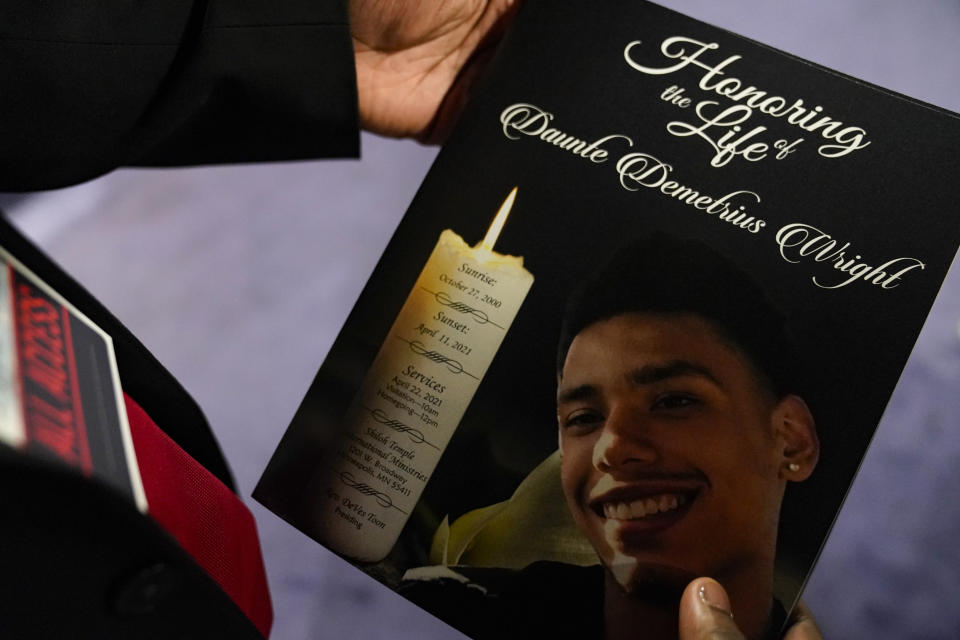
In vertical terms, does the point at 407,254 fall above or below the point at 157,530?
above

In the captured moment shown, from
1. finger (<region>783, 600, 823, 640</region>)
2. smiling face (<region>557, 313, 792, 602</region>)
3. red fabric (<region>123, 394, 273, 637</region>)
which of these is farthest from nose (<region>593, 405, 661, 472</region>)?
red fabric (<region>123, 394, 273, 637</region>)

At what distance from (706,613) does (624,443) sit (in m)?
0.10

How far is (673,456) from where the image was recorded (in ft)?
1.54

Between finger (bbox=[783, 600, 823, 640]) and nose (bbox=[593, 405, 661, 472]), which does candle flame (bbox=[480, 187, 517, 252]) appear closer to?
nose (bbox=[593, 405, 661, 472])

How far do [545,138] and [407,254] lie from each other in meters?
0.12

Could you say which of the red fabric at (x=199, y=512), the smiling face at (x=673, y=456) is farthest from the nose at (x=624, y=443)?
the red fabric at (x=199, y=512)

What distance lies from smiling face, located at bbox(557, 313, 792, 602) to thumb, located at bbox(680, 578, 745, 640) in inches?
0.5

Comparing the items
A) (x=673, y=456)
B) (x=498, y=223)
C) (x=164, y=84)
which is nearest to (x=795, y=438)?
(x=673, y=456)

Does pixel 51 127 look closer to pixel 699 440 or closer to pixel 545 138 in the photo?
pixel 545 138

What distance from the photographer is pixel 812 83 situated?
519 millimetres

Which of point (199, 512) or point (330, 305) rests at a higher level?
point (330, 305)

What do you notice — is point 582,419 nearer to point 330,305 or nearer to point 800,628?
point 800,628

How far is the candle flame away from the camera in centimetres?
54

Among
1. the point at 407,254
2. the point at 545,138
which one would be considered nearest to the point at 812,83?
the point at 545,138
